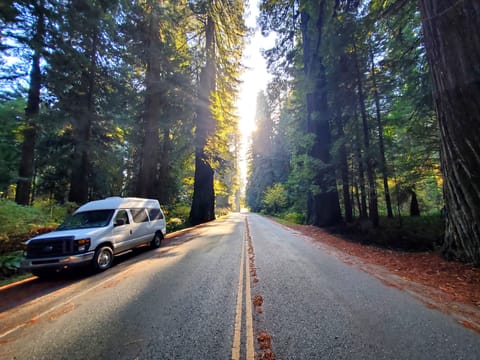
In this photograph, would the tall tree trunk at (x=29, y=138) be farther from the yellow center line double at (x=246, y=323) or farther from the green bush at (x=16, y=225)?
the yellow center line double at (x=246, y=323)

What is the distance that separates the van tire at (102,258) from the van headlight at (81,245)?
0.39m

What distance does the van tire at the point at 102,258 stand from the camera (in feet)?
18.6

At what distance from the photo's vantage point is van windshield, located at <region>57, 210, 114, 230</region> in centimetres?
623

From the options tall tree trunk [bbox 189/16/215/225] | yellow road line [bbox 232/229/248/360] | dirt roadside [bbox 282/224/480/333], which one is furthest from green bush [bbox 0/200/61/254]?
dirt roadside [bbox 282/224/480/333]

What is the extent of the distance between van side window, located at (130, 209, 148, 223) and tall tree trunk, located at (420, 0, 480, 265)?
9245 mm

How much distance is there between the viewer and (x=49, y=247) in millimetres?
5160

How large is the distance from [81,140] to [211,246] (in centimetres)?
1091

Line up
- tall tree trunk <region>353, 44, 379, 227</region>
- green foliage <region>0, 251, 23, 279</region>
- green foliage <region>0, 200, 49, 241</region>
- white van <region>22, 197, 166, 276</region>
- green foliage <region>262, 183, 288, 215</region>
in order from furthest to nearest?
green foliage <region>262, 183, 288, 215</region> < tall tree trunk <region>353, 44, 379, 227</region> < green foliage <region>0, 200, 49, 241</region> < green foliage <region>0, 251, 23, 279</region> < white van <region>22, 197, 166, 276</region>

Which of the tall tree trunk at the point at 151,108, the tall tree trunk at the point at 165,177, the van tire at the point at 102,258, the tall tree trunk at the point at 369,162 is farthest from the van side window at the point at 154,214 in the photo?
the tall tree trunk at the point at 369,162

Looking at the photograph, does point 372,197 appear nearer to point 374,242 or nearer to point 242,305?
point 374,242

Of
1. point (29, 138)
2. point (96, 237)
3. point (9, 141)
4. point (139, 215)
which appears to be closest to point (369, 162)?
point (139, 215)

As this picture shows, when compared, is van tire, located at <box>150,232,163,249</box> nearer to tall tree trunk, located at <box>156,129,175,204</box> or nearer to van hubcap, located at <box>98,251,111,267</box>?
van hubcap, located at <box>98,251,111,267</box>

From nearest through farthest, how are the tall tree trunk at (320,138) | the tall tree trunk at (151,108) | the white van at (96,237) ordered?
the white van at (96,237)
the tall tree trunk at (320,138)
the tall tree trunk at (151,108)

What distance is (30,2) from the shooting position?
291 inches
